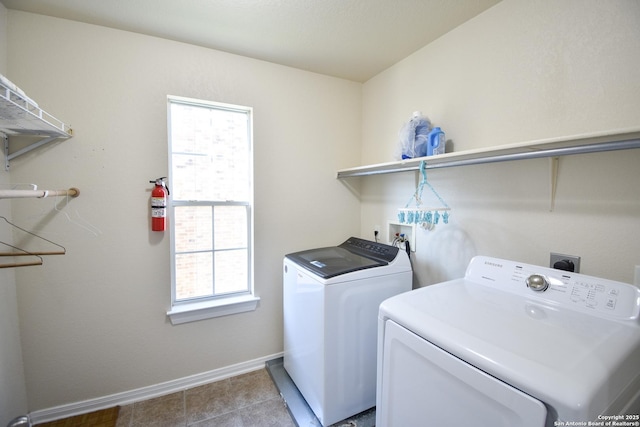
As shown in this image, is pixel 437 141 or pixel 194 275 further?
pixel 194 275

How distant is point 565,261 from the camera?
1.21 metres

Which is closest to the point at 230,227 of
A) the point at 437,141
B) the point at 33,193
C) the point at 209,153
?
the point at 209,153

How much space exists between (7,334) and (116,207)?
2.74ft

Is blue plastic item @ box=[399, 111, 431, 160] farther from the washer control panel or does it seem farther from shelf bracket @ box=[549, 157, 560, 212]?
the washer control panel

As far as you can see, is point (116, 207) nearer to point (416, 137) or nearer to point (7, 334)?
point (7, 334)

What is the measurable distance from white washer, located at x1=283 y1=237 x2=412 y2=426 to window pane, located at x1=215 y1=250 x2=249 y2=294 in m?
0.51

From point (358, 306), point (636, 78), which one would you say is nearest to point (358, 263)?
point (358, 306)

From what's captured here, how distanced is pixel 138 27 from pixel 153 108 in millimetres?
465

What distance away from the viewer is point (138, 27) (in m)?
1.65

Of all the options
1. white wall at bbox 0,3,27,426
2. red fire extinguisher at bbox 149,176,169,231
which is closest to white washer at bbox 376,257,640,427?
red fire extinguisher at bbox 149,176,169,231

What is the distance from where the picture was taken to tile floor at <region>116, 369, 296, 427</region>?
1646mm

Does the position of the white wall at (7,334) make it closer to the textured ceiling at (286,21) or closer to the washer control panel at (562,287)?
the textured ceiling at (286,21)

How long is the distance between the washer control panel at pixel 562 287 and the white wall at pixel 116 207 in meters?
1.49

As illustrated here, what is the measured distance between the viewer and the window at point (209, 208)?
1899 millimetres
